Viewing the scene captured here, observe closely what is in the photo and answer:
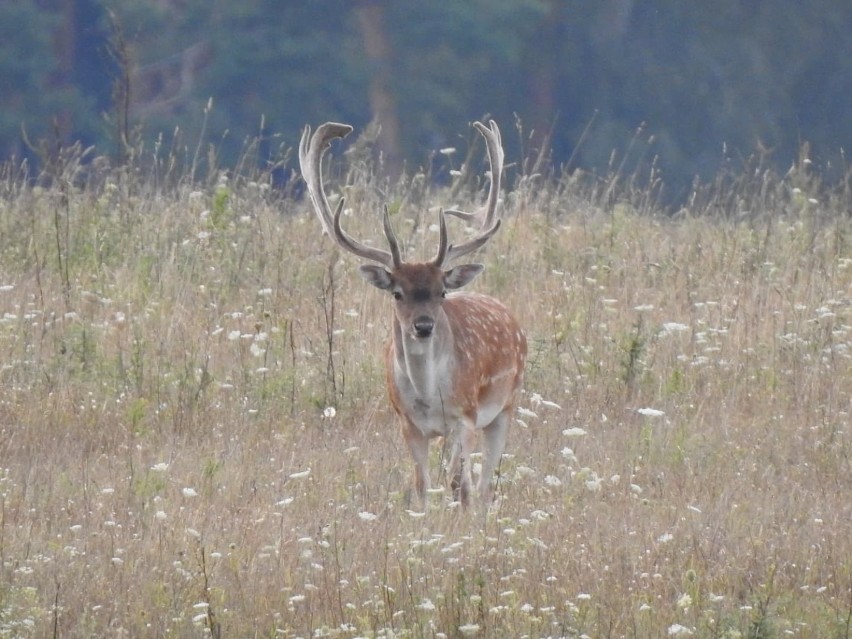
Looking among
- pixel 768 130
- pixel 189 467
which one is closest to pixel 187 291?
pixel 189 467

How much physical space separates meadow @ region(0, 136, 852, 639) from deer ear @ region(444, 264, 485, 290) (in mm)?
758

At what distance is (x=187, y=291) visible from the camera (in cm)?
1115

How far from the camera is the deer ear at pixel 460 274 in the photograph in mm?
8484

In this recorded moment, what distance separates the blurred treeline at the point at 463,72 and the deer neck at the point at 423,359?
20.5 meters

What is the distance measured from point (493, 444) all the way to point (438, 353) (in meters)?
0.74

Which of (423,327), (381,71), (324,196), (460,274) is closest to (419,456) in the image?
(423,327)

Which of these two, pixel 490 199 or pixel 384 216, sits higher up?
pixel 384 216

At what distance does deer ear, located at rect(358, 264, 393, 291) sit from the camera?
832 centimetres

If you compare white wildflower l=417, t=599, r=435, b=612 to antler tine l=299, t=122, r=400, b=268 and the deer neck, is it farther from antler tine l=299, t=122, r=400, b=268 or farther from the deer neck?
antler tine l=299, t=122, r=400, b=268

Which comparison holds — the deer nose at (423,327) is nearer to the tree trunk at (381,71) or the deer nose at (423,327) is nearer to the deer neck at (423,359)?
the deer neck at (423,359)

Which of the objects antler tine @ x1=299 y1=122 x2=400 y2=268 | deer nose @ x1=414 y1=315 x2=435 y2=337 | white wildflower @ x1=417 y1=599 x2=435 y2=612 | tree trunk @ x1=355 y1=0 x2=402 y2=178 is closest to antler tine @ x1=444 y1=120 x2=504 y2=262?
antler tine @ x1=299 y1=122 x2=400 y2=268

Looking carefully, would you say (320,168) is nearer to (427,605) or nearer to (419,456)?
(419,456)

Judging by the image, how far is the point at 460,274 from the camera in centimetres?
854

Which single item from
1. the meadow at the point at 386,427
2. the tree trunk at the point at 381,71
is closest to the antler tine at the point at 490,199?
the meadow at the point at 386,427
